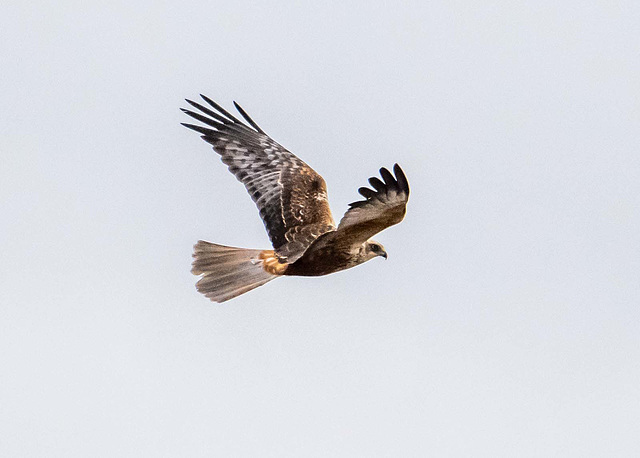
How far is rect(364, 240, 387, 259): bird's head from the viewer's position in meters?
11.9

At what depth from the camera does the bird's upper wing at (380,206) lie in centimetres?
998

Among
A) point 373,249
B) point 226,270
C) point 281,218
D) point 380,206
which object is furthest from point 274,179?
point 380,206

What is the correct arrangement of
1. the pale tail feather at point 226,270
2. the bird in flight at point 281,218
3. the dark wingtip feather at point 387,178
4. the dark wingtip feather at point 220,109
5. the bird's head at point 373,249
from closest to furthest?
the dark wingtip feather at point 387,178
the bird in flight at point 281,218
the bird's head at point 373,249
the pale tail feather at point 226,270
the dark wingtip feather at point 220,109

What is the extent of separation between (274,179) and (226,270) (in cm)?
127

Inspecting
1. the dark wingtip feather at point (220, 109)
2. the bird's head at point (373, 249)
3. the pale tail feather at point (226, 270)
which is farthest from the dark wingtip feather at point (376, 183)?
the dark wingtip feather at point (220, 109)

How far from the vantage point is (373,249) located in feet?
39.1

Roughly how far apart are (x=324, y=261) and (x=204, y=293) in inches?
59.8

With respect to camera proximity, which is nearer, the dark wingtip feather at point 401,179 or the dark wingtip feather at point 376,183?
the dark wingtip feather at point 401,179

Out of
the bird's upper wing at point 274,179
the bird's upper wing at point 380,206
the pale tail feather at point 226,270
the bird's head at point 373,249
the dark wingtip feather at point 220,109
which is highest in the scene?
the dark wingtip feather at point 220,109

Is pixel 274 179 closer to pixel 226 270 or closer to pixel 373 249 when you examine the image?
pixel 226 270

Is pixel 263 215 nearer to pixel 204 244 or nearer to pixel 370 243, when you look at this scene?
pixel 204 244

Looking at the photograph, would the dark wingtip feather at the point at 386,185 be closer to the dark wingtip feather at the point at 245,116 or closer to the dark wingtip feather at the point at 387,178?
the dark wingtip feather at the point at 387,178

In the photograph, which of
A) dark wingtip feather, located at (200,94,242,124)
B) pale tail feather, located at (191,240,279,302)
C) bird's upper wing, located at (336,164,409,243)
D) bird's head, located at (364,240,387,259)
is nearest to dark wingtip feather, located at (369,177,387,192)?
bird's upper wing, located at (336,164,409,243)

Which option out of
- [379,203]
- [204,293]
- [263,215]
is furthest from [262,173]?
[379,203]
